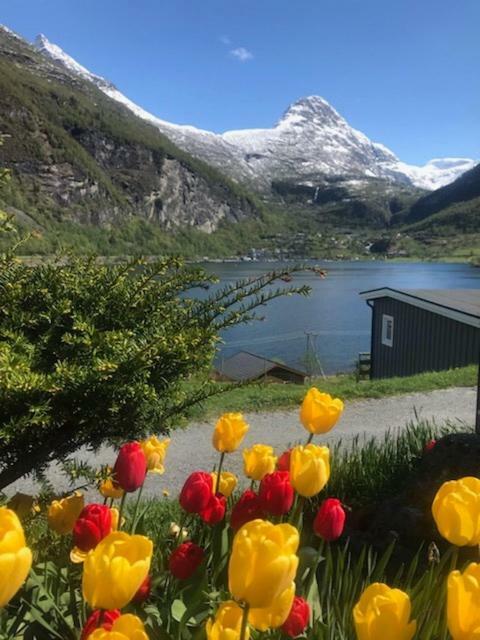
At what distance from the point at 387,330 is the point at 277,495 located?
18.5 metres

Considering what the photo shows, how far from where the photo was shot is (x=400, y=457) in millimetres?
4395

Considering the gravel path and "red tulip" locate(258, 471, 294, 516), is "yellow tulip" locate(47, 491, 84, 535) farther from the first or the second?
the gravel path

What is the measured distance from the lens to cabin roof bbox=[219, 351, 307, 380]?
18.9 m

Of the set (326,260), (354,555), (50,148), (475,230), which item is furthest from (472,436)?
(475,230)

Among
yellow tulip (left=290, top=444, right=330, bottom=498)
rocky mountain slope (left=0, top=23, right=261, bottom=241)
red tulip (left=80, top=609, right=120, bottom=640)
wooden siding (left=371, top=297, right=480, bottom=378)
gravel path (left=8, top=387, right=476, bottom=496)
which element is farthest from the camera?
rocky mountain slope (left=0, top=23, right=261, bottom=241)

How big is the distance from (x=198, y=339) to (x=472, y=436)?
2.49 meters

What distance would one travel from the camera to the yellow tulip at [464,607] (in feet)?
2.95

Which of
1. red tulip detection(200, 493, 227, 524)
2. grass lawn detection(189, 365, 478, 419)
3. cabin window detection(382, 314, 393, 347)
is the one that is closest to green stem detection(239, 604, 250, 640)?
red tulip detection(200, 493, 227, 524)

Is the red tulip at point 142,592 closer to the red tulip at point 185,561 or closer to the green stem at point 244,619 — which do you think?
the red tulip at point 185,561

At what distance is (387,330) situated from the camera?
19.5 m

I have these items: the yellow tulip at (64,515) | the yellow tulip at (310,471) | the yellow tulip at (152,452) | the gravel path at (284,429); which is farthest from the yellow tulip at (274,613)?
the gravel path at (284,429)

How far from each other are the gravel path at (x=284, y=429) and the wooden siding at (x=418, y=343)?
4.01m

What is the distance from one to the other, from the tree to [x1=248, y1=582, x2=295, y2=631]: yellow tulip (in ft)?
2.59

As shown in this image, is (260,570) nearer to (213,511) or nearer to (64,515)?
(213,511)
